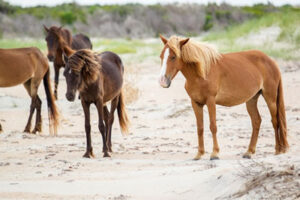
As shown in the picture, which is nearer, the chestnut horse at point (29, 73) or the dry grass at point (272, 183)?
the dry grass at point (272, 183)

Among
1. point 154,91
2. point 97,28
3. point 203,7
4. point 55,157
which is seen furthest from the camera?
point 203,7

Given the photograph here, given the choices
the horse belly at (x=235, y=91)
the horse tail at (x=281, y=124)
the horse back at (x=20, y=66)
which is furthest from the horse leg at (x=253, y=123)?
the horse back at (x=20, y=66)

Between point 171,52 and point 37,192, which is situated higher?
point 171,52

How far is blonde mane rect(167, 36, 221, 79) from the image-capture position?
255 inches

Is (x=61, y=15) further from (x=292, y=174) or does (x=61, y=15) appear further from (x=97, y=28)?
(x=292, y=174)

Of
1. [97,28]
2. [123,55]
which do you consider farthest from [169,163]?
[97,28]

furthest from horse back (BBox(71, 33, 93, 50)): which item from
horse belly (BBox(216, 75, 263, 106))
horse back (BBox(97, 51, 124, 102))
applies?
horse belly (BBox(216, 75, 263, 106))

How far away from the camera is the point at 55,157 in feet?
23.8

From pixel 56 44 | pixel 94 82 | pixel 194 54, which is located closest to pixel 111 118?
pixel 94 82

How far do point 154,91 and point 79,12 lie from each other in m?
31.7

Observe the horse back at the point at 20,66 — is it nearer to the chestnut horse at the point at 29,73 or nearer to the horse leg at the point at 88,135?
the chestnut horse at the point at 29,73

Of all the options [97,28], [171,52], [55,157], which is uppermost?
[171,52]

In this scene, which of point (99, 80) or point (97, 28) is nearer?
point (99, 80)

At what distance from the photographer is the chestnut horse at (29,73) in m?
9.58
